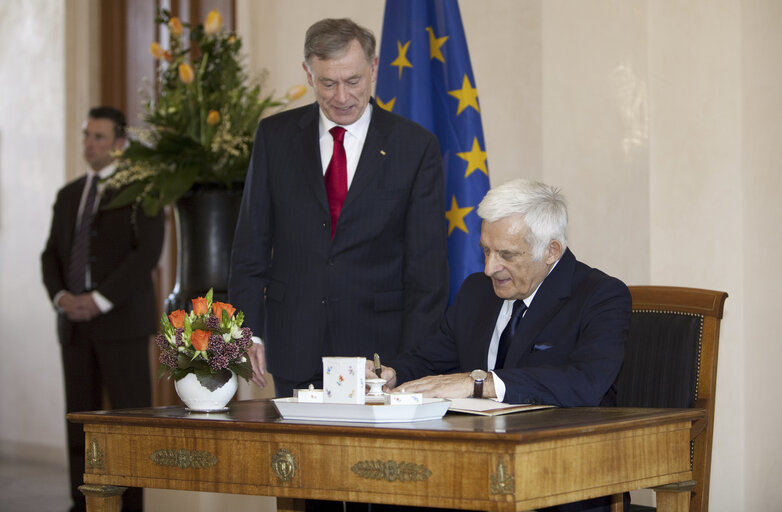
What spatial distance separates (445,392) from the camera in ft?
8.55

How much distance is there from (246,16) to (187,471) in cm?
413

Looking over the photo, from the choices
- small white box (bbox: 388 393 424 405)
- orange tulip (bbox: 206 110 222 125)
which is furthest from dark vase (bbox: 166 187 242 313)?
small white box (bbox: 388 393 424 405)

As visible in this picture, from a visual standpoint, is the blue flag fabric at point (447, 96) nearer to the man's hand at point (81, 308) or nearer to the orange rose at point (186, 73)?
the orange rose at point (186, 73)

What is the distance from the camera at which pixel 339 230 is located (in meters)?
3.26

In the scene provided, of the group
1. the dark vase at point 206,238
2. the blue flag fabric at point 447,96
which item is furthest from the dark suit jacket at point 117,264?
the blue flag fabric at point 447,96

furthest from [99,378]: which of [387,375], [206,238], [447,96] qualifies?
[387,375]

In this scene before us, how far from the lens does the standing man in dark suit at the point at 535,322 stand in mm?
2609

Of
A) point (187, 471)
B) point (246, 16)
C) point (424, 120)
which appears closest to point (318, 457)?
point (187, 471)

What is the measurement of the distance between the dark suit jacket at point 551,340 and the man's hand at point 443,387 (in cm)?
9

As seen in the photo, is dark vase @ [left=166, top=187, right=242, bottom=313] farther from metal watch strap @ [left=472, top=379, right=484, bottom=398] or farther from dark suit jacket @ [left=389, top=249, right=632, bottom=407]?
metal watch strap @ [left=472, top=379, right=484, bottom=398]

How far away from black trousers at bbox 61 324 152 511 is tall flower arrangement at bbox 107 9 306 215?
45.1 inches

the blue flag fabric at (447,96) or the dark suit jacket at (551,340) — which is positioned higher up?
the blue flag fabric at (447,96)

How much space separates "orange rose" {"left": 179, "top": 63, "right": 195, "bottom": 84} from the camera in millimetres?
→ 4430

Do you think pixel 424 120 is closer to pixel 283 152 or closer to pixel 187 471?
pixel 283 152
